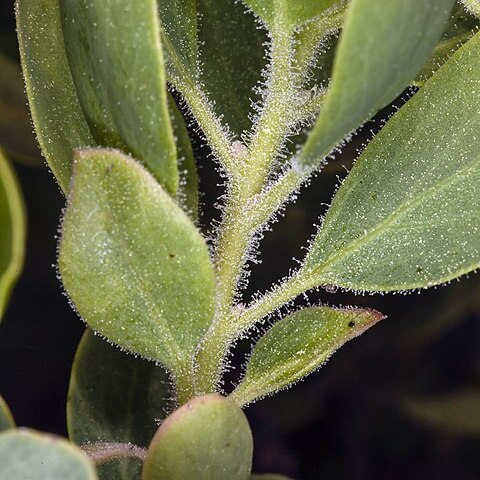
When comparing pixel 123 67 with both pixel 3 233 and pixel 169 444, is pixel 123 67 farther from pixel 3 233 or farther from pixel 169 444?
pixel 169 444

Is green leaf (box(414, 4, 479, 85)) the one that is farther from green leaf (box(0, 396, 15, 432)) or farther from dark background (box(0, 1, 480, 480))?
green leaf (box(0, 396, 15, 432))

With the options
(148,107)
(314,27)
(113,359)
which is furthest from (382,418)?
(148,107)

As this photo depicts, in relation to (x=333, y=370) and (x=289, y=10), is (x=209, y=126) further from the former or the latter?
(x=333, y=370)

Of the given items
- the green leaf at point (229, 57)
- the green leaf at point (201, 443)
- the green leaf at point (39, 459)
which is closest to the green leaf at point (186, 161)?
the green leaf at point (229, 57)

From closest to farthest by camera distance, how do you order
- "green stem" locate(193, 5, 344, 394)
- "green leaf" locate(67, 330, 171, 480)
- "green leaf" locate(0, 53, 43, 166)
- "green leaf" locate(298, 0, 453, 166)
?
1. "green leaf" locate(298, 0, 453, 166)
2. "green stem" locate(193, 5, 344, 394)
3. "green leaf" locate(67, 330, 171, 480)
4. "green leaf" locate(0, 53, 43, 166)

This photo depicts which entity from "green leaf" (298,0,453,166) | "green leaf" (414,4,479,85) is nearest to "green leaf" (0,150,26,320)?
"green leaf" (298,0,453,166)

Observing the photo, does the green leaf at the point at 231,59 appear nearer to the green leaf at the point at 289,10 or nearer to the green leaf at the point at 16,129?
the green leaf at the point at 289,10
